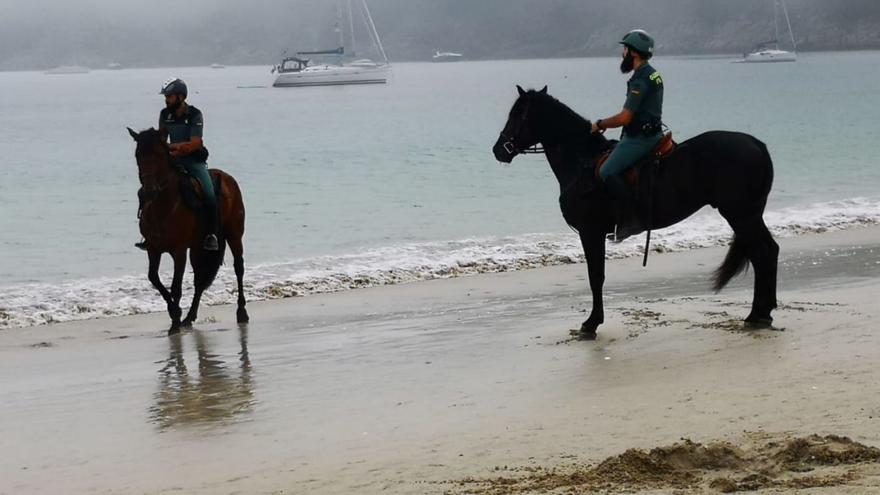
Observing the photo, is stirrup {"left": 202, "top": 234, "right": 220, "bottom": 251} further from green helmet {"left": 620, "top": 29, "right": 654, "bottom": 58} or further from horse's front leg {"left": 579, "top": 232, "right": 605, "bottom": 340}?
green helmet {"left": 620, "top": 29, "right": 654, "bottom": 58}

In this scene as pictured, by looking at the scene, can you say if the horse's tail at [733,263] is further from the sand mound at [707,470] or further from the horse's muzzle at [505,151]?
the sand mound at [707,470]

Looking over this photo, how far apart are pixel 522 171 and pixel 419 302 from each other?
75.2 ft

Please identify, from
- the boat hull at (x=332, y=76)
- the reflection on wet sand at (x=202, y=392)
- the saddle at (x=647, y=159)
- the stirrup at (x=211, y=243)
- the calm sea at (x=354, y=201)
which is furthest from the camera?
the boat hull at (x=332, y=76)

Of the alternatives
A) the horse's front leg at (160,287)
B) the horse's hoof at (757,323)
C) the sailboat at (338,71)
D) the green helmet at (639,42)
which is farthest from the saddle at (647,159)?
the sailboat at (338,71)

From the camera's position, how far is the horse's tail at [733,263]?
1138 centimetres

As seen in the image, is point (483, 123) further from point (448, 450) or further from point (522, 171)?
point (448, 450)

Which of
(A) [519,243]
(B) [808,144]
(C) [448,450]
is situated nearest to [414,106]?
(B) [808,144]

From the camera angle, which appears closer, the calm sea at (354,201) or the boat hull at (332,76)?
the calm sea at (354,201)

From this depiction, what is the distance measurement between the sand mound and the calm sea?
Answer: 9665 mm

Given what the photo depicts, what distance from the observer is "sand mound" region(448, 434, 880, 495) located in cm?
609

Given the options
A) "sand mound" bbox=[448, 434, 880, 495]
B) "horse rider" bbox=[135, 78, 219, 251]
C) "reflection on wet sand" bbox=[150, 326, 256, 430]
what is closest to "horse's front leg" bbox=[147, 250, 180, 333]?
"horse rider" bbox=[135, 78, 219, 251]

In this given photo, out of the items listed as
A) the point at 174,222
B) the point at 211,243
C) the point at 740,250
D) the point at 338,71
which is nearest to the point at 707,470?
the point at 740,250

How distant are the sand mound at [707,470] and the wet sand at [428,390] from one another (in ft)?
0.20

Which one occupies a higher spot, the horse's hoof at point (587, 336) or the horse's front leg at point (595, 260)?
the horse's front leg at point (595, 260)
